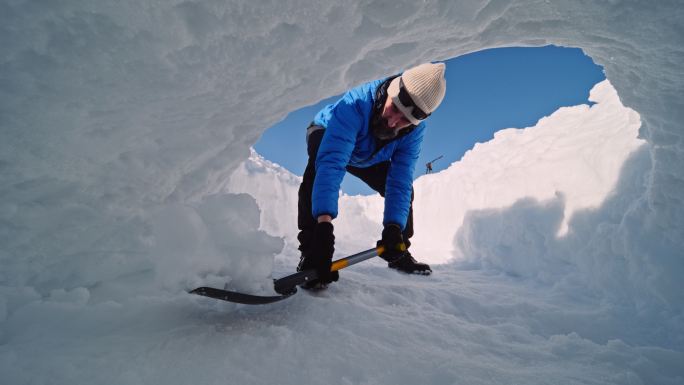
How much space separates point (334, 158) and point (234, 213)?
0.76m

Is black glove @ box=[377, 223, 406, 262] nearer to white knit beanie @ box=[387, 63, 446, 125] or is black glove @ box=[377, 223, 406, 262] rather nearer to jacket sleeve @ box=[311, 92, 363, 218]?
jacket sleeve @ box=[311, 92, 363, 218]

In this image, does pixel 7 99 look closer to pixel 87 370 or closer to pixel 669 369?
pixel 87 370

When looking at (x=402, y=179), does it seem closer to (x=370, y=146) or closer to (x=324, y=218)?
(x=370, y=146)

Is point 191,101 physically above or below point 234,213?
above

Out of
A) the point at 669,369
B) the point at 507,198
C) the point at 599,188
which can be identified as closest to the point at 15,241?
the point at 669,369

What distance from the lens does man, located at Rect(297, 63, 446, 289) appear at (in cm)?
187

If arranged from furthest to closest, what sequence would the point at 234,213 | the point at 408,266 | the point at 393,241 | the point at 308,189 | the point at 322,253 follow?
the point at 408,266
the point at 308,189
the point at 393,241
the point at 322,253
the point at 234,213

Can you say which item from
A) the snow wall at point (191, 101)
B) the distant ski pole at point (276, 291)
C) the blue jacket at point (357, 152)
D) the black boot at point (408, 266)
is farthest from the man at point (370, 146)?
the black boot at point (408, 266)

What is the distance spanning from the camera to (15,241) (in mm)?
1160

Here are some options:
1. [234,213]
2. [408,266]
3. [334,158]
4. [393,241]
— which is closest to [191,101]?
[234,213]

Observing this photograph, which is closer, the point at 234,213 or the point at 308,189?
the point at 234,213

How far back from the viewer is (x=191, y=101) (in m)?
1.43

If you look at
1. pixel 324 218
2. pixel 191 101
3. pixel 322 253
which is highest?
pixel 191 101

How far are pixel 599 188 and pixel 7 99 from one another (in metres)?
4.12
